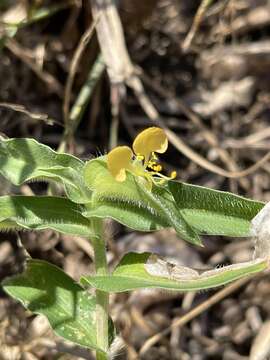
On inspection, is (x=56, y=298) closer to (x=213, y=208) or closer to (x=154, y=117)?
(x=213, y=208)

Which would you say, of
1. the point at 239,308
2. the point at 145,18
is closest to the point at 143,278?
the point at 239,308

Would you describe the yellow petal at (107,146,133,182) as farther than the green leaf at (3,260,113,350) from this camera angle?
No

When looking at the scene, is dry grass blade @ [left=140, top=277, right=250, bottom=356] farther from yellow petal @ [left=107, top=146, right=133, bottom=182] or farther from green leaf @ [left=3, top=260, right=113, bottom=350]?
yellow petal @ [left=107, top=146, right=133, bottom=182]

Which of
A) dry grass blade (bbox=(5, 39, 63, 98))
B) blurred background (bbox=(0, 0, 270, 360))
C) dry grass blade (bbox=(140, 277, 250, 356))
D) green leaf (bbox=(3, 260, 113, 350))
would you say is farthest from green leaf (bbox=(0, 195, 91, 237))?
dry grass blade (bbox=(5, 39, 63, 98))

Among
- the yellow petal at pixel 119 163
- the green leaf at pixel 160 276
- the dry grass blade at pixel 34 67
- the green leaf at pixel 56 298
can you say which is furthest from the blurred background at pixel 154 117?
the yellow petal at pixel 119 163

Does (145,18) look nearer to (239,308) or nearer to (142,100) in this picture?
(142,100)

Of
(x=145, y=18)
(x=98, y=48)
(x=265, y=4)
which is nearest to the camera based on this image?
(x=98, y=48)
